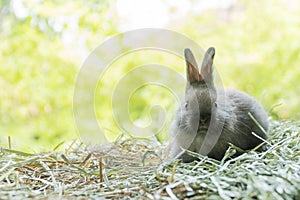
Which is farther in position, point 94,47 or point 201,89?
point 94,47

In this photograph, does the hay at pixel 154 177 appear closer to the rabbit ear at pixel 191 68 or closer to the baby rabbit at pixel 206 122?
the baby rabbit at pixel 206 122

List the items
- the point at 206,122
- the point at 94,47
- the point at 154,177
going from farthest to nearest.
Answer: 1. the point at 94,47
2. the point at 206,122
3. the point at 154,177

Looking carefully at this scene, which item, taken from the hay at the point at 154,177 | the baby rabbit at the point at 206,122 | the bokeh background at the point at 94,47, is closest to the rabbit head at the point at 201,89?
the baby rabbit at the point at 206,122

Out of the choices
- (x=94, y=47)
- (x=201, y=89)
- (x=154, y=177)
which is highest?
(x=94, y=47)

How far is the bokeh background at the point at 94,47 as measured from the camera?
3.04 metres

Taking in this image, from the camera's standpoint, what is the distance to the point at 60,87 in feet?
10.4

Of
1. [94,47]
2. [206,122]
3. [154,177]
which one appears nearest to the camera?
[154,177]

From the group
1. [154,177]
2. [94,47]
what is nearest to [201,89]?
[154,177]

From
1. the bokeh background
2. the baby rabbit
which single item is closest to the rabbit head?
the baby rabbit

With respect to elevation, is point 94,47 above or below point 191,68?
above

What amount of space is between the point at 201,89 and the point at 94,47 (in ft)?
5.88

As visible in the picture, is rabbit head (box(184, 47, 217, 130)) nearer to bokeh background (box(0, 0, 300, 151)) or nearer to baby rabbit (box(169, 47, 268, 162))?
baby rabbit (box(169, 47, 268, 162))

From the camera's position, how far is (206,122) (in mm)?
1306

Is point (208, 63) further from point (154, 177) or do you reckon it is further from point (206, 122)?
point (154, 177)
